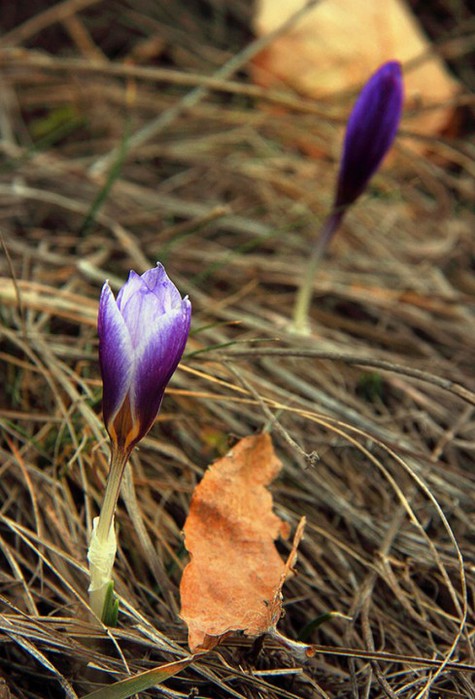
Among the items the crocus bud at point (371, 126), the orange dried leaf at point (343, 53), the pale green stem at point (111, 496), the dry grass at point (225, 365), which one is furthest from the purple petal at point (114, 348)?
the orange dried leaf at point (343, 53)

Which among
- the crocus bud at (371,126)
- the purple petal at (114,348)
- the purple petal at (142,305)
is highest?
the crocus bud at (371,126)

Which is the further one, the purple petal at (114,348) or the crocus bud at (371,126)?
the crocus bud at (371,126)

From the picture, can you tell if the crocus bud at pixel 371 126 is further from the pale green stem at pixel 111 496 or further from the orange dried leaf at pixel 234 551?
the pale green stem at pixel 111 496

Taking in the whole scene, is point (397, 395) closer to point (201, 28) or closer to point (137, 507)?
point (137, 507)

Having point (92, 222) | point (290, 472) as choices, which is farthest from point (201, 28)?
point (290, 472)

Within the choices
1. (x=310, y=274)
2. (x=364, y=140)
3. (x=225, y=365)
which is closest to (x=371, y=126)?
(x=364, y=140)

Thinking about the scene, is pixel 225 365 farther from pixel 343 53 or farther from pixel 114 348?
pixel 343 53

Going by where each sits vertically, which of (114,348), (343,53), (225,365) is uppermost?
(343,53)
